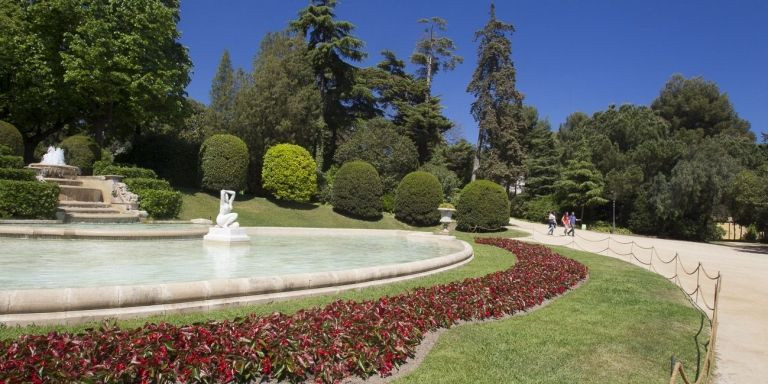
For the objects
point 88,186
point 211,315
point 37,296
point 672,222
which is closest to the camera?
point 37,296

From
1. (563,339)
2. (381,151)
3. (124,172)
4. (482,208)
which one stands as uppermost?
(381,151)

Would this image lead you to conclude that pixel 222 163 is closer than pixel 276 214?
Yes

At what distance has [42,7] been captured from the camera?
2309 centimetres

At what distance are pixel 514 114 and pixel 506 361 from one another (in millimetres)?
36742

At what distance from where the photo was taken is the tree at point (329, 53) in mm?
33969

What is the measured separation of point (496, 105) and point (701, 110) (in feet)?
91.6

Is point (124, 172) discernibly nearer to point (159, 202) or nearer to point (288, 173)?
point (159, 202)

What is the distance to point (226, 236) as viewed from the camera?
12555 millimetres

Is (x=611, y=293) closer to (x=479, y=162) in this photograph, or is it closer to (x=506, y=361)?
(x=506, y=361)

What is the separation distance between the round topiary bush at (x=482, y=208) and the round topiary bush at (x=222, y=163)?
13461mm

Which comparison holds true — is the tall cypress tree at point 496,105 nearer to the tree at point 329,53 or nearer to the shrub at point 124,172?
the tree at point 329,53

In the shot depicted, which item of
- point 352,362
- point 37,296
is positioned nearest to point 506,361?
point 352,362

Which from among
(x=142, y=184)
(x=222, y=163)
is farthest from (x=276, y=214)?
(x=142, y=184)

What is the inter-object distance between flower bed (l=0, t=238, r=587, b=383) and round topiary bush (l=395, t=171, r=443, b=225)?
23.0m
